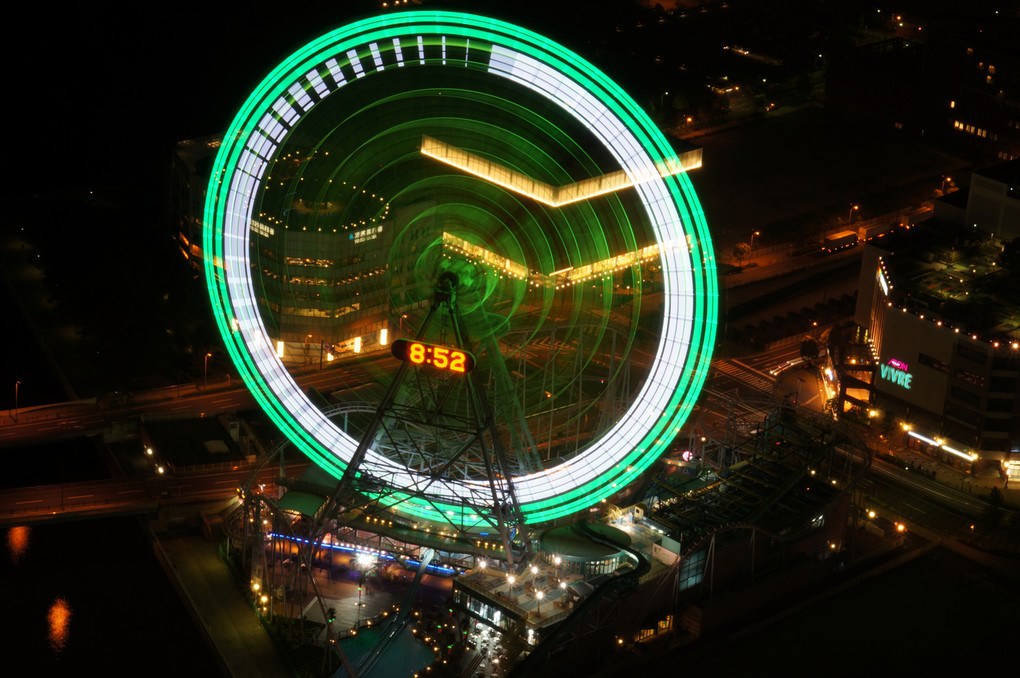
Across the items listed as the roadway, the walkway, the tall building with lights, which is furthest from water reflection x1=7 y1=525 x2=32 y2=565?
the tall building with lights

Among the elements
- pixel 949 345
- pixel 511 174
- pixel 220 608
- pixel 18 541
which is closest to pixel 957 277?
pixel 949 345

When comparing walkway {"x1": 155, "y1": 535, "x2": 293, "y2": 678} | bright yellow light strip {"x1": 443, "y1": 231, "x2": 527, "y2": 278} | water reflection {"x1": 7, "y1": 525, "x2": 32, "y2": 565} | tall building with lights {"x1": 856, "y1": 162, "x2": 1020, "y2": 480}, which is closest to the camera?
bright yellow light strip {"x1": 443, "y1": 231, "x2": 527, "y2": 278}

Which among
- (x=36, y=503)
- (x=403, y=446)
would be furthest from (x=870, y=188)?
(x=36, y=503)

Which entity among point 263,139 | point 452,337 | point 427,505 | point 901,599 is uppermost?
point 263,139

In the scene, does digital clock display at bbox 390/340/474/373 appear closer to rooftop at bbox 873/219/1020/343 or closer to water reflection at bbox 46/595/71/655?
water reflection at bbox 46/595/71/655

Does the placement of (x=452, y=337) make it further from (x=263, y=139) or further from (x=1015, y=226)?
(x=1015, y=226)

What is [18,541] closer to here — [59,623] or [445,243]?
[59,623]

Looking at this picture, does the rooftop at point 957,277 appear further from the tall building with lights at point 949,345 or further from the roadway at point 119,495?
the roadway at point 119,495
